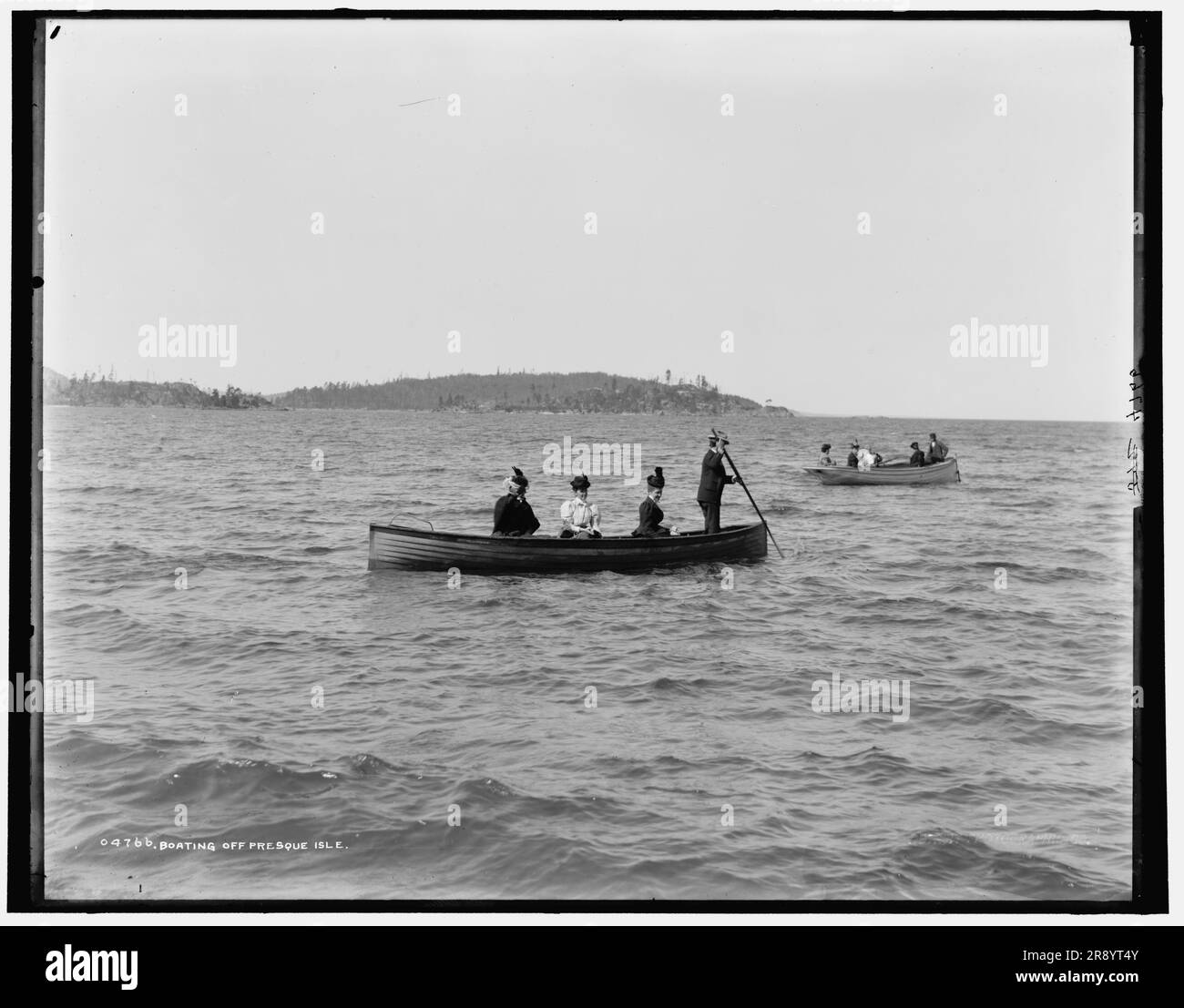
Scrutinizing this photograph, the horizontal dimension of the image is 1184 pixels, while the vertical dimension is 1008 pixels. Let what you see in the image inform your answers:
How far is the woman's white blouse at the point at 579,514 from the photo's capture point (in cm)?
1397

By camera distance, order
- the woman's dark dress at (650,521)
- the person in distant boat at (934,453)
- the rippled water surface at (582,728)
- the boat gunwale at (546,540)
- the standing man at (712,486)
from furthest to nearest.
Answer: the person in distant boat at (934,453) → the standing man at (712,486) → the woman's dark dress at (650,521) → the boat gunwale at (546,540) → the rippled water surface at (582,728)

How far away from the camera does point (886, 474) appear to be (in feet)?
86.7

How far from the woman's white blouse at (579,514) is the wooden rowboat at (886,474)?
14.1 metres

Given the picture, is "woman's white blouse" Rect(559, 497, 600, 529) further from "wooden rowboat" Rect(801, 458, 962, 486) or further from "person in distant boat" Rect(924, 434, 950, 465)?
"person in distant boat" Rect(924, 434, 950, 465)

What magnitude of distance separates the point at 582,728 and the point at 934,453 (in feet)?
74.0

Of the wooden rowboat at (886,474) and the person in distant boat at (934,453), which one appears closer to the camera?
the wooden rowboat at (886,474)

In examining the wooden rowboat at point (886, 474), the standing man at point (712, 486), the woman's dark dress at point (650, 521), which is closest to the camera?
the woman's dark dress at point (650, 521)

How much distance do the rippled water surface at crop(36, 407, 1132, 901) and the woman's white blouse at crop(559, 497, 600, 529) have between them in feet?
2.62

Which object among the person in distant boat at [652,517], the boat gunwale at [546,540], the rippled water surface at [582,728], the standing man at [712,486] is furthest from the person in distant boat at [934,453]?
the boat gunwale at [546,540]

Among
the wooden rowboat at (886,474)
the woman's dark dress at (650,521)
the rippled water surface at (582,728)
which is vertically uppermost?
the wooden rowboat at (886,474)

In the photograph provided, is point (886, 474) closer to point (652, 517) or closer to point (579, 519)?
point (652, 517)

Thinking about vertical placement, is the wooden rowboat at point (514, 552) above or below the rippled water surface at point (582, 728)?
above

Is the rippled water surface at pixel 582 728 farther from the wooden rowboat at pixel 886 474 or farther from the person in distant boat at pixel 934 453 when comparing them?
the person in distant boat at pixel 934 453
